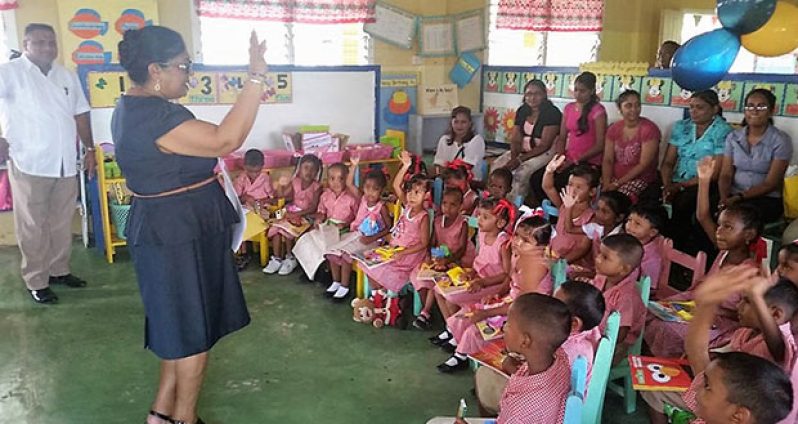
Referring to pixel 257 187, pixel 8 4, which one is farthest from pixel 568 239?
pixel 8 4

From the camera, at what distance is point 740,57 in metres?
8.43

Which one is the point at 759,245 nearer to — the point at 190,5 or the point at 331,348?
the point at 331,348

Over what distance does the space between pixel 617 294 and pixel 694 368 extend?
1.98 feet

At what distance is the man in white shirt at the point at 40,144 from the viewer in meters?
3.77

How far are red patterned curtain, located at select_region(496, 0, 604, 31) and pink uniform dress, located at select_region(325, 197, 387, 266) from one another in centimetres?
374

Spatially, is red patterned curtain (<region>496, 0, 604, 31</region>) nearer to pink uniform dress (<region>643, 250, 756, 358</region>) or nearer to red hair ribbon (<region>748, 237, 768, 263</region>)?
red hair ribbon (<region>748, 237, 768, 263</region>)

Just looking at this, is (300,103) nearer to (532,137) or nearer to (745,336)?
(532,137)

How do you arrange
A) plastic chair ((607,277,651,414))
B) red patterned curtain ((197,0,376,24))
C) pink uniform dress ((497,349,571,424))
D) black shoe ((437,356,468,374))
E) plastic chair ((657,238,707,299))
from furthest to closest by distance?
red patterned curtain ((197,0,376,24))
black shoe ((437,356,468,374))
plastic chair ((657,238,707,299))
plastic chair ((607,277,651,414))
pink uniform dress ((497,349,571,424))

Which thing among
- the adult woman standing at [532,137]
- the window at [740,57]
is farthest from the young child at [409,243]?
the window at [740,57]

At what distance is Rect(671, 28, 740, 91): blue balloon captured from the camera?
12.5 feet

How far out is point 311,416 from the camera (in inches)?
109

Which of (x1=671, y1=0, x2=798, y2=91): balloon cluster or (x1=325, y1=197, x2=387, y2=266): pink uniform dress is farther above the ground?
(x1=671, y1=0, x2=798, y2=91): balloon cluster

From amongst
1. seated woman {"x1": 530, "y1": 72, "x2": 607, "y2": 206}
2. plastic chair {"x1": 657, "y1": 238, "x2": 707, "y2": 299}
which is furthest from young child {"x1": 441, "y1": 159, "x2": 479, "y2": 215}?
plastic chair {"x1": 657, "y1": 238, "x2": 707, "y2": 299}

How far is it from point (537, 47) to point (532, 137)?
290cm
